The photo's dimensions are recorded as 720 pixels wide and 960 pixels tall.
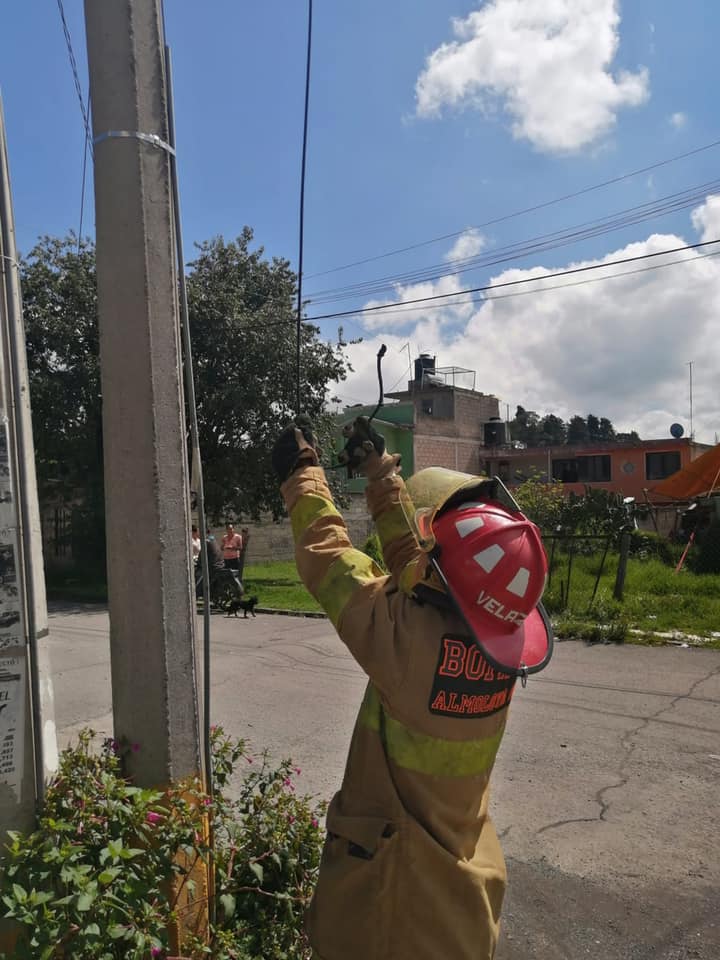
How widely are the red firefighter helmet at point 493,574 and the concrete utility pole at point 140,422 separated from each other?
824mm

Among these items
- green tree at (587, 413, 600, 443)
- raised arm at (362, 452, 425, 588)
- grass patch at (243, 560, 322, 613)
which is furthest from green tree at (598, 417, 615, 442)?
raised arm at (362, 452, 425, 588)

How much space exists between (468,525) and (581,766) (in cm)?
414

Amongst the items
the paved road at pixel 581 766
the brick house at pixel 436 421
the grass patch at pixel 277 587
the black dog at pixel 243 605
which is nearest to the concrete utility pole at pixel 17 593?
the paved road at pixel 581 766

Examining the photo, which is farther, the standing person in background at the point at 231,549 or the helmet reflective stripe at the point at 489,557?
the standing person in background at the point at 231,549

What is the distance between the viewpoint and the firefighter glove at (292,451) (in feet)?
7.32

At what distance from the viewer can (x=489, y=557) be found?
1.87 m

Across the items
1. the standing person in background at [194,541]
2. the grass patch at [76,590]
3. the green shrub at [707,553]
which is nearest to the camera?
the standing person in background at [194,541]

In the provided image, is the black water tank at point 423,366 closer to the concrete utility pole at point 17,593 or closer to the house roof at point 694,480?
the house roof at point 694,480

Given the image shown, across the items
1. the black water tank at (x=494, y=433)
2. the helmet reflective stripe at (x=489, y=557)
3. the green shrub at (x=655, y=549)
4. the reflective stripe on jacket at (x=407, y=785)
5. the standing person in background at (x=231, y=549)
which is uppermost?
the black water tank at (x=494, y=433)

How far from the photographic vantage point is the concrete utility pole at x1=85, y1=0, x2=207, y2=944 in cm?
222

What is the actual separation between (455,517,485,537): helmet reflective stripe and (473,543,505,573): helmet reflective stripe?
0.20ft

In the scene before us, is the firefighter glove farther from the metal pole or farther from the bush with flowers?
the bush with flowers

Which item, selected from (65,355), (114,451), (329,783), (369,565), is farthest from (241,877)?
(65,355)

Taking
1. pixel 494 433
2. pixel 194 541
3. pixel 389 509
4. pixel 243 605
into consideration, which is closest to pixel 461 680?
pixel 389 509
